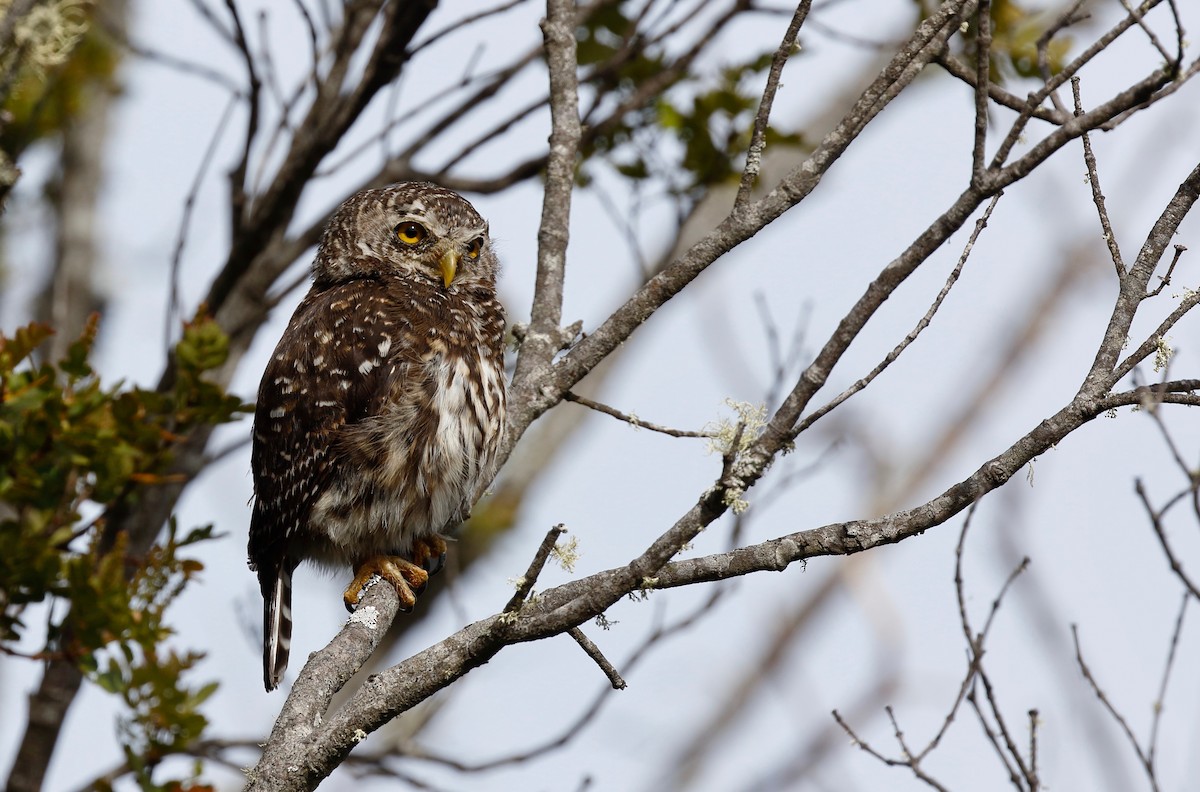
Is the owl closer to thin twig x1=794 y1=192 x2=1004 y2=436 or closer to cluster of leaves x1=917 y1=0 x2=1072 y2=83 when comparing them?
thin twig x1=794 y1=192 x2=1004 y2=436

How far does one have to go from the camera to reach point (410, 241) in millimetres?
5039

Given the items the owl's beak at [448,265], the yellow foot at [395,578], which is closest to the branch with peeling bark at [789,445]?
Result: the yellow foot at [395,578]

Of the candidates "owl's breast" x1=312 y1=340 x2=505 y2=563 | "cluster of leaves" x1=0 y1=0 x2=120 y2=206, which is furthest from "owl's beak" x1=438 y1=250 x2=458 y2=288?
"cluster of leaves" x1=0 y1=0 x2=120 y2=206

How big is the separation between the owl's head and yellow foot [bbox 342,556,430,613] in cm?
124

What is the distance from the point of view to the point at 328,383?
432 cm

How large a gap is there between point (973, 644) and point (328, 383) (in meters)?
2.22

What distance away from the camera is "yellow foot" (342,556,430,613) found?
389cm

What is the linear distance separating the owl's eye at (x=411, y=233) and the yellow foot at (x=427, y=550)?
4.24 ft

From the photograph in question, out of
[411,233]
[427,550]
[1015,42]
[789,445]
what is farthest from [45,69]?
[789,445]

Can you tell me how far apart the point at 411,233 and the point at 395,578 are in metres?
1.63

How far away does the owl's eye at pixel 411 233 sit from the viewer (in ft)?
16.5

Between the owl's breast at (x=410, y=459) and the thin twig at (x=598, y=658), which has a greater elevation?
the owl's breast at (x=410, y=459)

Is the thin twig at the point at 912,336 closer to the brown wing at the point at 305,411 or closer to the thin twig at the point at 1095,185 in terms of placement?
the thin twig at the point at 1095,185

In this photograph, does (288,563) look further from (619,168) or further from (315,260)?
(619,168)
